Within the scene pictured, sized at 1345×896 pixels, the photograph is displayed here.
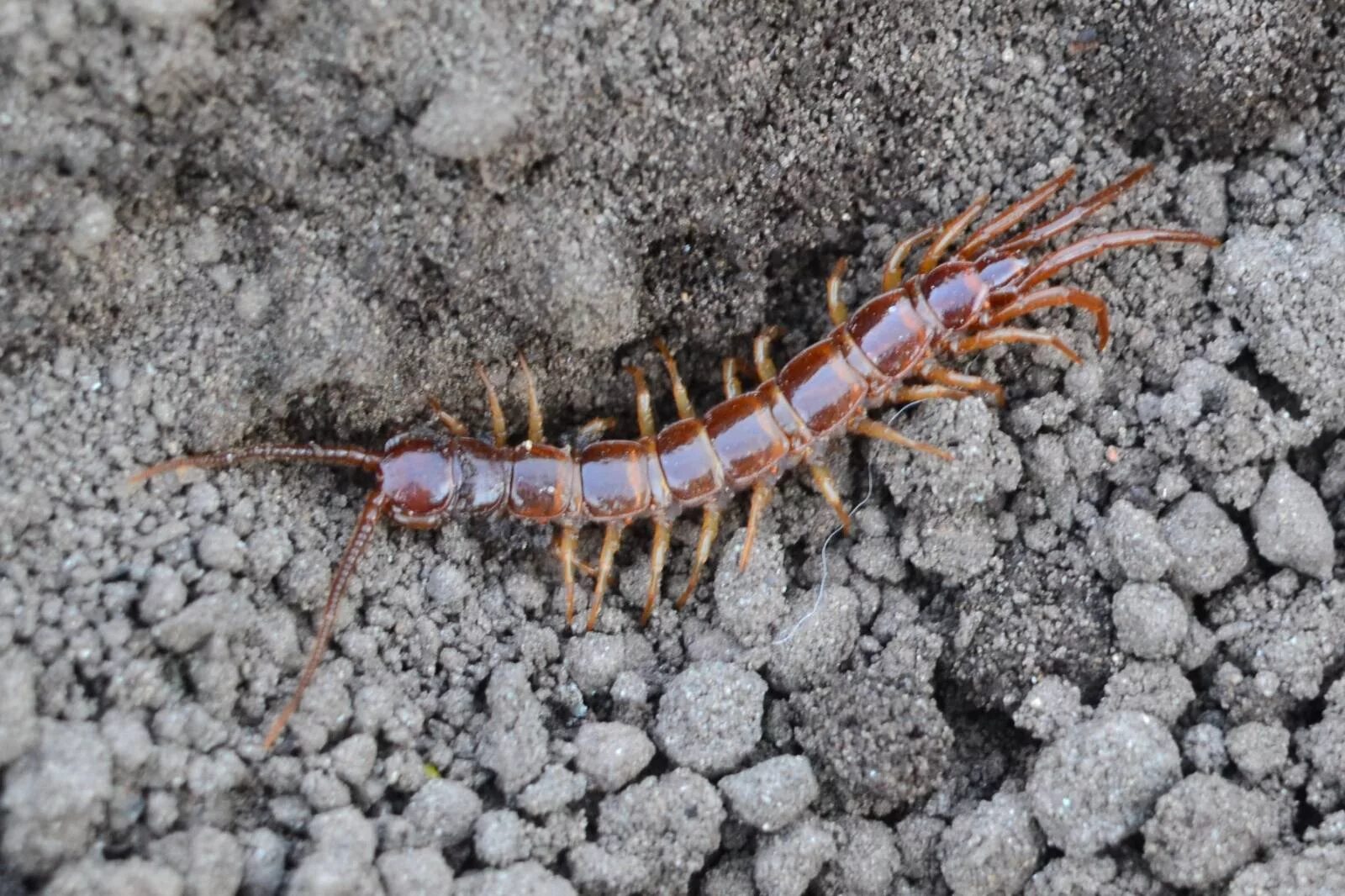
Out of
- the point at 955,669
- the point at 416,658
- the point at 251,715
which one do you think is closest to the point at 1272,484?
the point at 955,669

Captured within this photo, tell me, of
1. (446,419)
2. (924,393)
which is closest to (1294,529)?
(924,393)

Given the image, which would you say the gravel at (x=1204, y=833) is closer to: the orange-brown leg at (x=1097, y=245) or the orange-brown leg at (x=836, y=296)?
the orange-brown leg at (x=1097, y=245)

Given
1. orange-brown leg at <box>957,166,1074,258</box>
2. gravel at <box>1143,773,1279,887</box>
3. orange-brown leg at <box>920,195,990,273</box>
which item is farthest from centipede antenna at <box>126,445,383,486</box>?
gravel at <box>1143,773,1279,887</box>

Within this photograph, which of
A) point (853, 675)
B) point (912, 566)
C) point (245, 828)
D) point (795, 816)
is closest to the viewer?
point (245, 828)

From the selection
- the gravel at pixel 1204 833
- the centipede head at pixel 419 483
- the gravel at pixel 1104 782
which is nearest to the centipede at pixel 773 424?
the centipede head at pixel 419 483

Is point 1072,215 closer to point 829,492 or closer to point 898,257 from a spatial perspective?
point 898,257

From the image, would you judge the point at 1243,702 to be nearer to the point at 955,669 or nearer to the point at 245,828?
the point at 955,669
